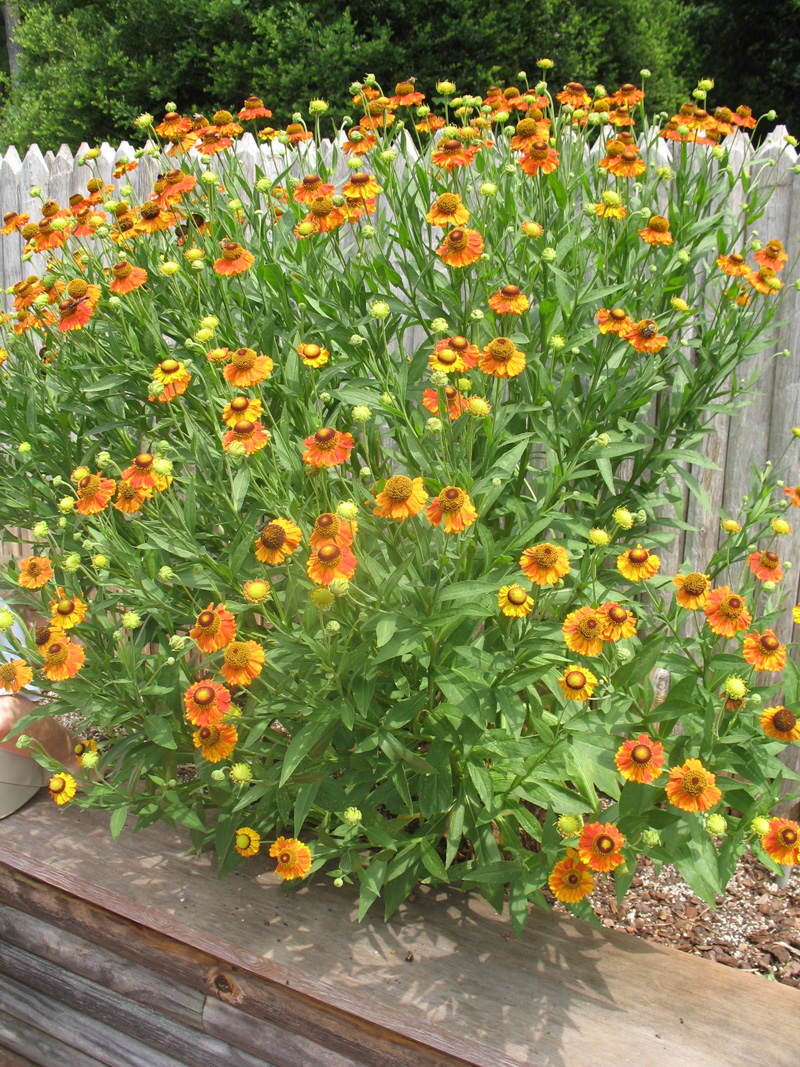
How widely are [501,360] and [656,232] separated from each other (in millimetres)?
628

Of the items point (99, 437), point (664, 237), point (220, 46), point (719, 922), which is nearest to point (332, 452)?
point (664, 237)

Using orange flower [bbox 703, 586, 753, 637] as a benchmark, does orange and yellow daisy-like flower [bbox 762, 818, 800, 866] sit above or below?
below

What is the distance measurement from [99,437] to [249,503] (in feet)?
2.01

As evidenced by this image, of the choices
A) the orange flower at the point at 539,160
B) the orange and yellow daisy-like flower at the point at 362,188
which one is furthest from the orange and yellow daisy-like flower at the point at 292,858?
the orange flower at the point at 539,160

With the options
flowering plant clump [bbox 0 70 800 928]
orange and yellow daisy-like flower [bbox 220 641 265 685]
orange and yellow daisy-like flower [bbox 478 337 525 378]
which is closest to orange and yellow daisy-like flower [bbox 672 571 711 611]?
flowering plant clump [bbox 0 70 800 928]

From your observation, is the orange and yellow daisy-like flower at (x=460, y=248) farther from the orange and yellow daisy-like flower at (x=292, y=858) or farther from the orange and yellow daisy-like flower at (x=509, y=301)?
the orange and yellow daisy-like flower at (x=292, y=858)

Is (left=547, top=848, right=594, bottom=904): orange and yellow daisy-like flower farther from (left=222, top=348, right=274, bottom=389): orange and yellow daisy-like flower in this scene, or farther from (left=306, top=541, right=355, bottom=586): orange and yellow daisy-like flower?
(left=222, top=348, right=274, bottom=389): orange and yellow daisy-like flower

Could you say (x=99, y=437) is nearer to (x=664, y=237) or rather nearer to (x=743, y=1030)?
(x=664, y=237)

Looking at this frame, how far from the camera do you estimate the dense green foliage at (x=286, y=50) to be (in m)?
7.28

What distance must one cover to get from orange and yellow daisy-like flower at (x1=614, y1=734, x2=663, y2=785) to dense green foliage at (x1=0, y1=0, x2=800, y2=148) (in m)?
6.57

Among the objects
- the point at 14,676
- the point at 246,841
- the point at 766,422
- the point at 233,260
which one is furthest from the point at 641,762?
the point at 766,422

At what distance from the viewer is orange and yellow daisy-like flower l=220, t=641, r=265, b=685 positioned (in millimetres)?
1509

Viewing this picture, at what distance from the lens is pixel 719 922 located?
232 centimetres

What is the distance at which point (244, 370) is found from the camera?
1.73 metres
